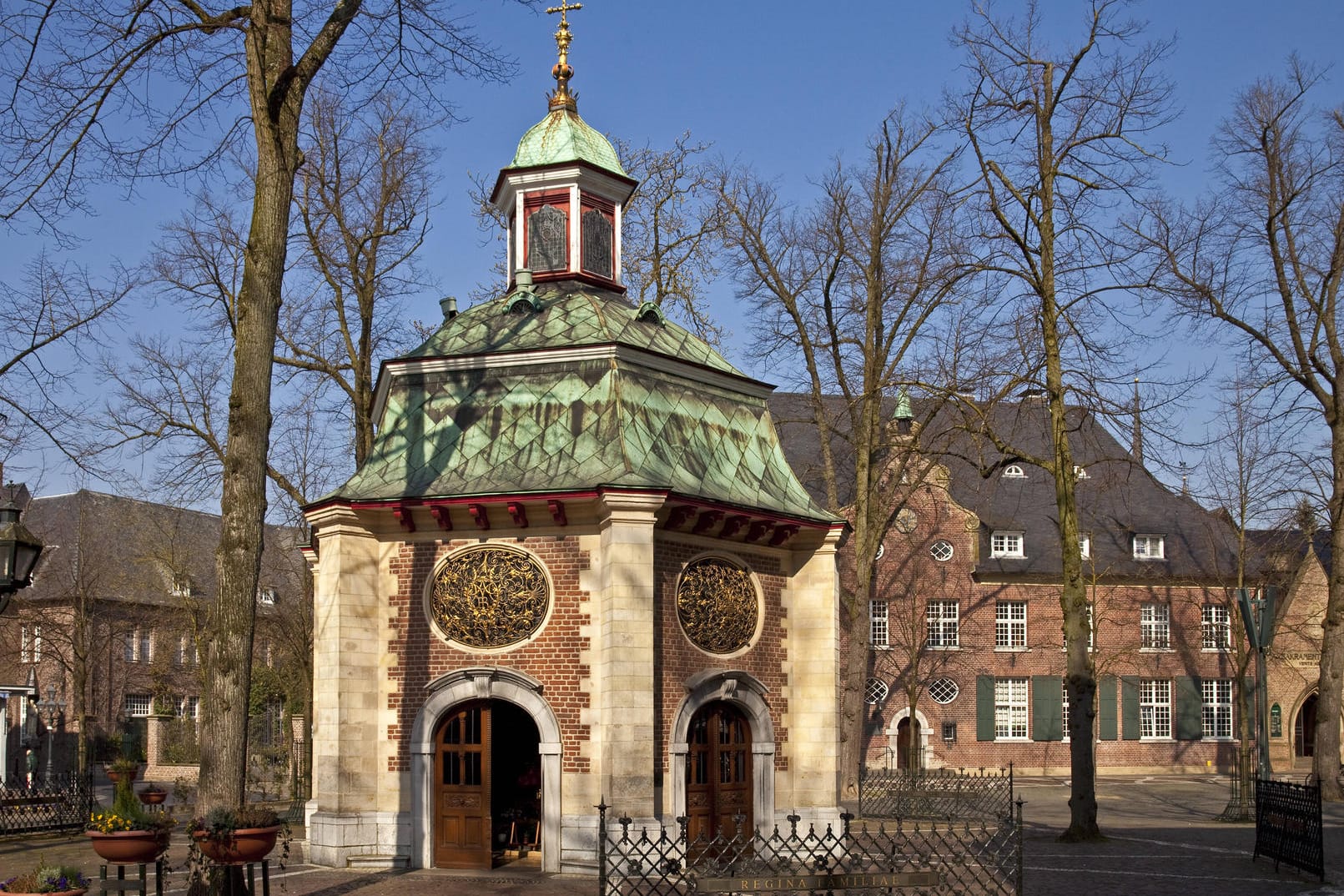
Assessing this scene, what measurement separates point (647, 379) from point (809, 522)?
3.26 metres

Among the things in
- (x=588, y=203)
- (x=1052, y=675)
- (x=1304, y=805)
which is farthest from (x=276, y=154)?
(x=1052, y=675)

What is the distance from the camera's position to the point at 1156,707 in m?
46.8

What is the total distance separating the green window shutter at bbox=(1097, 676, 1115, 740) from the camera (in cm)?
4562

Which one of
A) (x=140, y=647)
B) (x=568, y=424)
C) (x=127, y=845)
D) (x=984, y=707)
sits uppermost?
(x=568, y=424)

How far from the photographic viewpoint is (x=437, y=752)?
760 inches

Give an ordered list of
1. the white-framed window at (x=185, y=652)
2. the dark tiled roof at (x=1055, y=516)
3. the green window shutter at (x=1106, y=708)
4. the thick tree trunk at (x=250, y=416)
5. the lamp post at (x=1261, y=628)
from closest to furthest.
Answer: the thick tree trunk at (x=250, y=416)
the lamp post at (x=1261, y=628)
the green window shutter at (x=1106, y=708)
the dark tiled roof at (x=1055, y=516)
the white-framed window at (x=185, y=652)

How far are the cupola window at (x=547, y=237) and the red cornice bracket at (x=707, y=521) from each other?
6540 mm

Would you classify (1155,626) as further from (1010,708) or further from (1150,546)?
(1010,708)

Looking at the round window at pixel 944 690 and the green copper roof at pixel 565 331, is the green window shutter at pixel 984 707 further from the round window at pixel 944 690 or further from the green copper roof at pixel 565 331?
the green copper roof at pixel 565 331

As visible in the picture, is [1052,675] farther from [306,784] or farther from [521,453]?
[521,453]

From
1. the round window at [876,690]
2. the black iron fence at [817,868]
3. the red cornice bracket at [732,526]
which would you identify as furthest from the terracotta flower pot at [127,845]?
the round window at [876,690]

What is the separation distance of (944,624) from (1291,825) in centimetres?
2751

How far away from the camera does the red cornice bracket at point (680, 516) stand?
18.9 meters

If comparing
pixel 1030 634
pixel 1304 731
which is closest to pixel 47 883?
pixel 1030 634
